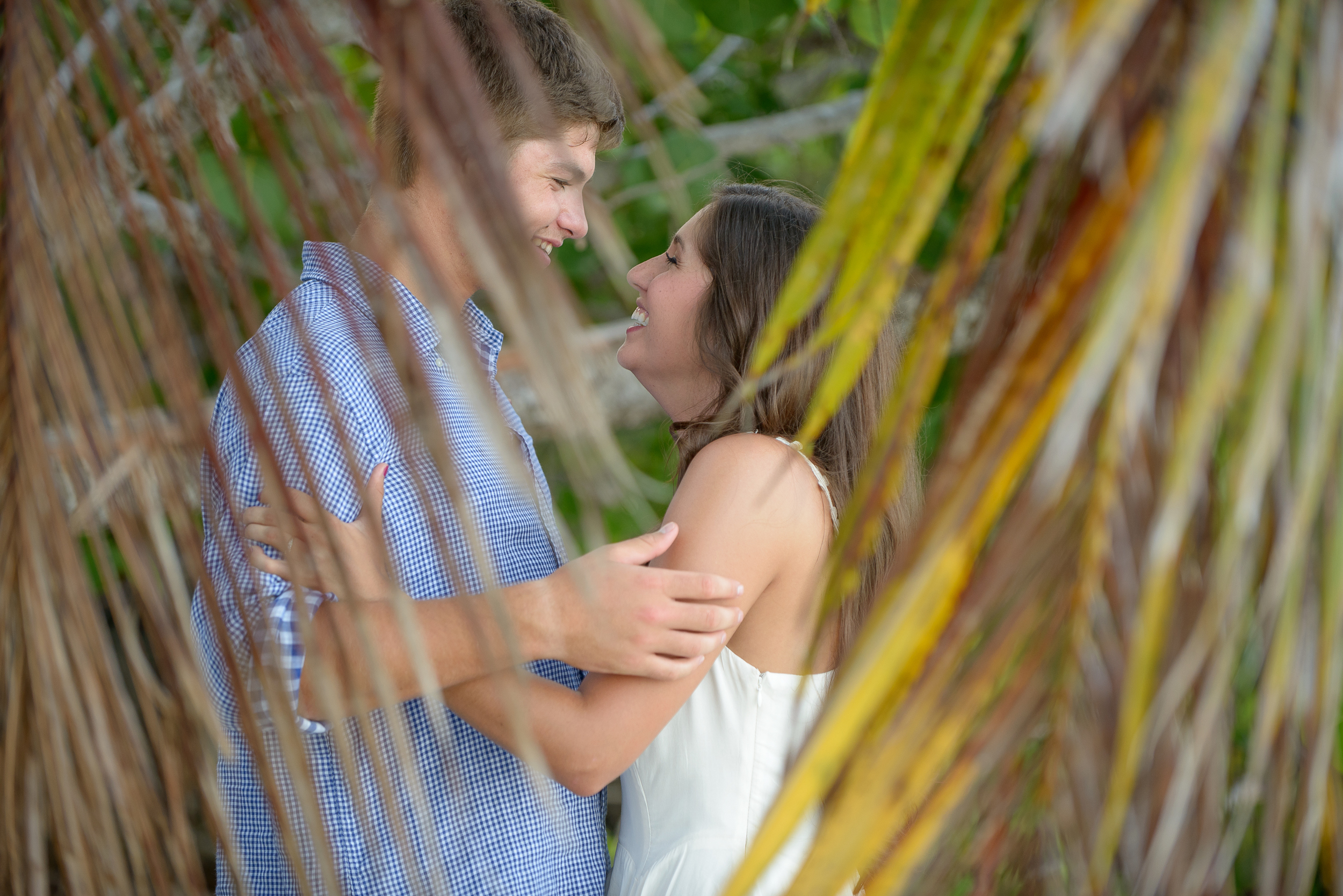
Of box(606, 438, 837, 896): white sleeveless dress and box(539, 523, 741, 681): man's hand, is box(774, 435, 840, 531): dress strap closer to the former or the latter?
box(606, 438, 837, 896): white sleeveless dress

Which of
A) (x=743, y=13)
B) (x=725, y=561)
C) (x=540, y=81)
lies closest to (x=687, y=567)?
(x=725, y=561)

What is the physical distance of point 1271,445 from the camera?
0.31 meters

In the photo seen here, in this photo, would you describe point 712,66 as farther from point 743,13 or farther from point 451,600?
point 451,600

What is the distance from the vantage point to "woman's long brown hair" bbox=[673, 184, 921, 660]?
128 centimetres

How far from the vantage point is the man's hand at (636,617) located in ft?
3.26

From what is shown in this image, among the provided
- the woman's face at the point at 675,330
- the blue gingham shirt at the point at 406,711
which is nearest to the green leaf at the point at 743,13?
the woman's face at the point at 675,330

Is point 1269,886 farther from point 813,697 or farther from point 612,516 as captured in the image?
point 612,516

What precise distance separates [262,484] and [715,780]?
2.80ft

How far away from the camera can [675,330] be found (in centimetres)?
141

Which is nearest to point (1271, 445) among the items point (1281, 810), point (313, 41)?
point (1281, 810)

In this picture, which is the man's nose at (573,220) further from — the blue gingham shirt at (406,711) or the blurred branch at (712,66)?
the blurred branch at (712,66)

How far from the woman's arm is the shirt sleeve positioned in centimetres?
22

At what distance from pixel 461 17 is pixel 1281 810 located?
127 cm

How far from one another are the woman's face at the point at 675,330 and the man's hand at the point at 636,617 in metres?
0.44
